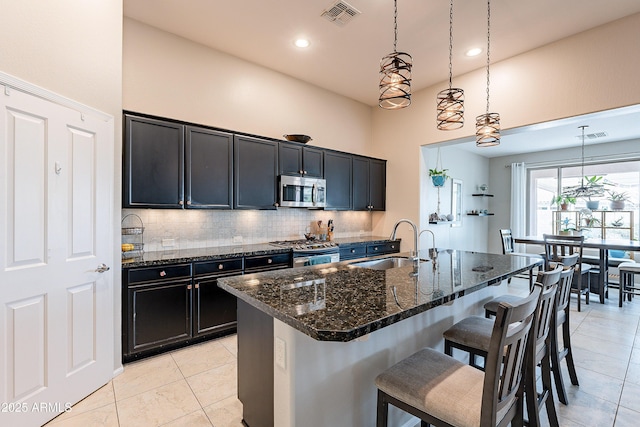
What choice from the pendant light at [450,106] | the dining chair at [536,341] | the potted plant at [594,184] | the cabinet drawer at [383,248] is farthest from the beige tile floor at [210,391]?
the potted plant at [594,184]

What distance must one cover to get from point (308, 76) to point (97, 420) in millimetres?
4424

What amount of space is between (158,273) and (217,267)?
551mm

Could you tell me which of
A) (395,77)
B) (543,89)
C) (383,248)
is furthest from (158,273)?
(543,89)

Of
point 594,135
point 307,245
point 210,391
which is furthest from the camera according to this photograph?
point 594,135

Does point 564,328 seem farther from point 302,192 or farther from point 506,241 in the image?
point 506,241

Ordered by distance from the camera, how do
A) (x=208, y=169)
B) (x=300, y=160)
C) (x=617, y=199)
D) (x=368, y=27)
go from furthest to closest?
(x=617, y=199) < (x=300, y=160) < (x=208, y=169) < (x=368, y=27)

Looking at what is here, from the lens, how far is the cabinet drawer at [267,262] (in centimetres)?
332

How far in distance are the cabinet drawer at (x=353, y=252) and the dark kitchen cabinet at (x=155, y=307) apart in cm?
211

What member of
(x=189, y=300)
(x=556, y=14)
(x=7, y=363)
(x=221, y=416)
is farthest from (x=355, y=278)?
(x=556, y=14)

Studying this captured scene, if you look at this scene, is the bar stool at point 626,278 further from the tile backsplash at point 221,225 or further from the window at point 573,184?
the tile backsplash at point 221,225

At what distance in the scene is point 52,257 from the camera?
1988mm

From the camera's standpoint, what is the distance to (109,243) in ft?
7.85

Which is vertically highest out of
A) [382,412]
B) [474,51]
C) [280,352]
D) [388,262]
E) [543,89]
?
[474,51]

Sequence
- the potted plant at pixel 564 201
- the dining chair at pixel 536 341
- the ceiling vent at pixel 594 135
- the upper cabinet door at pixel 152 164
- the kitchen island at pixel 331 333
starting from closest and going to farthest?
1. the kitchen island at pixel 331 333
2. the dining chair at pixel 536 341
3. the upper cabinet door at pixel 152 164
4. the ceiling vent at pixel 594 135
5. the potted plant at pixel 564 201
